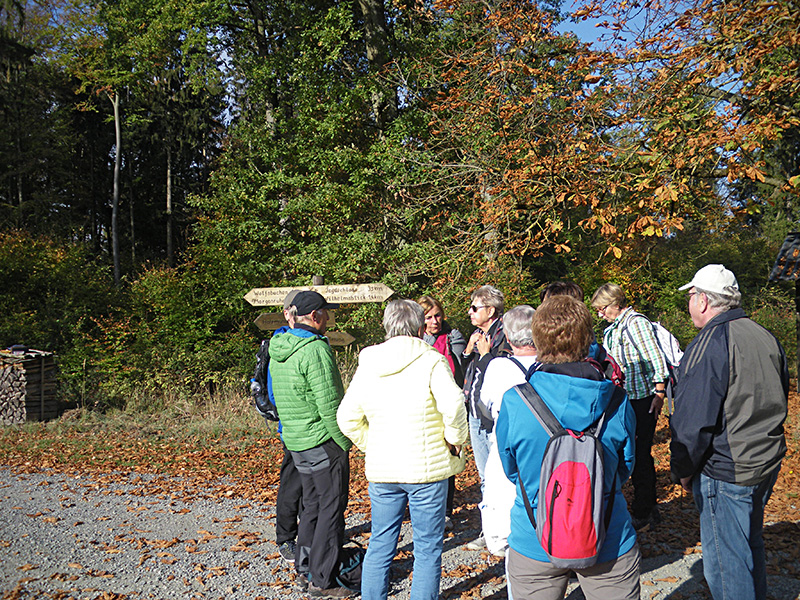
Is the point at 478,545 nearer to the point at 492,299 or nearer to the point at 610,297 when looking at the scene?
the point at 492,299

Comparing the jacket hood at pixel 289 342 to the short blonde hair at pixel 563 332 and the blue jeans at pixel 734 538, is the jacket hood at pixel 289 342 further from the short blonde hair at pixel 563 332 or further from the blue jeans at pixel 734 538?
the blue jeans at pixel 734 538

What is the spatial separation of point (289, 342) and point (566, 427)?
2236 millimetres

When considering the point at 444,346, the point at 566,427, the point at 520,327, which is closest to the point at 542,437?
the point at 566,427

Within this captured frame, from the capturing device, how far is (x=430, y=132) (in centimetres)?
1428

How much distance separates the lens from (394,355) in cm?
331

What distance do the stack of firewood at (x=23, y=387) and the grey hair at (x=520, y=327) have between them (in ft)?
32.0

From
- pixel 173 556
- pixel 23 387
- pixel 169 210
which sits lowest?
pixel 173 556

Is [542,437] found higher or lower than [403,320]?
lower

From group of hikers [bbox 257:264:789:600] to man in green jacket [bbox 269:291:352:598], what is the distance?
0.03 feet

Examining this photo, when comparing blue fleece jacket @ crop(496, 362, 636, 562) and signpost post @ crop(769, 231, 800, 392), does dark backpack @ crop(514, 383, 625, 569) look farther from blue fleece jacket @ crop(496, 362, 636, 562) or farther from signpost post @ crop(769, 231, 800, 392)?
signpost post @ crop(769, 231, 800, 392)

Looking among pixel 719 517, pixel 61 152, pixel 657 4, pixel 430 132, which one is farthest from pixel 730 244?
pixel 61 152

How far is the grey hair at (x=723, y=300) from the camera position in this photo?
9.78 feet

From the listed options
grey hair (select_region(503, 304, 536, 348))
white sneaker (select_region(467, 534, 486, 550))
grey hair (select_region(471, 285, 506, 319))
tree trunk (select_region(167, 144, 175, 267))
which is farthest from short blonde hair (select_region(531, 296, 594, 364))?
tree trunk (select_region(167, 144, 175, 267))

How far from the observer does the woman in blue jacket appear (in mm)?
2332
